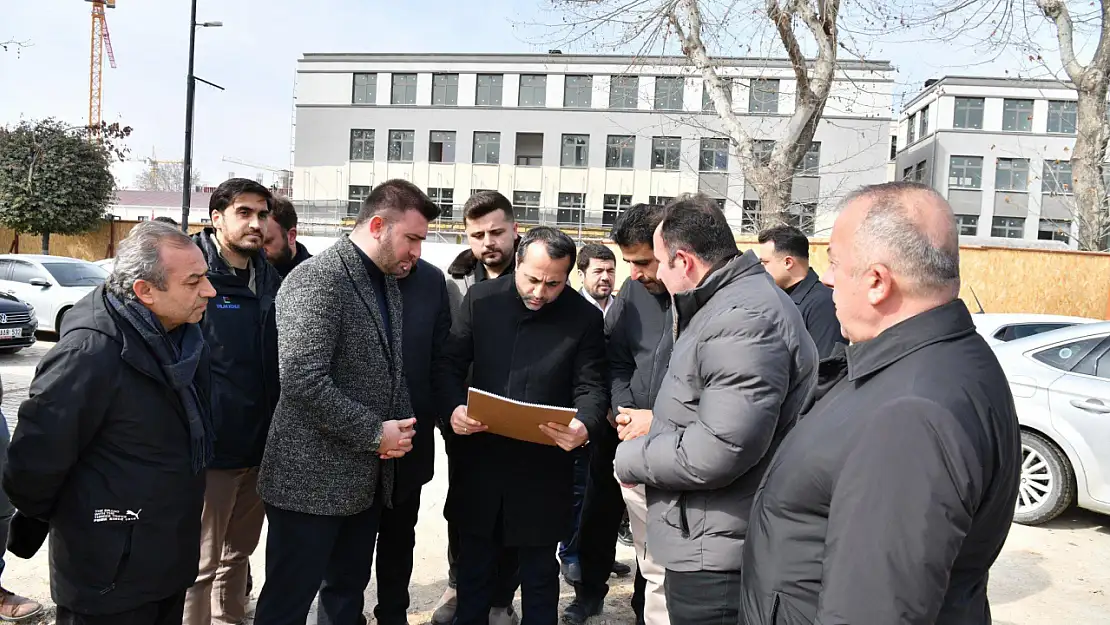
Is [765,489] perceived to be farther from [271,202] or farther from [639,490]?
[271,202]

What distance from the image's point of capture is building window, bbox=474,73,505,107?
4575 cm

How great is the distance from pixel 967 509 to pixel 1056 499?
5.71 meters

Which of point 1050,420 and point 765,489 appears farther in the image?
point 1050,420

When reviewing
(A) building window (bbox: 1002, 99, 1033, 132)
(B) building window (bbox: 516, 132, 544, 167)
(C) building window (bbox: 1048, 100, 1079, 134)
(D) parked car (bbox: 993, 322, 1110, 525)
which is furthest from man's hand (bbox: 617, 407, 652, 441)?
(A) building window (bbox: 1002, 99, 1033, 132)

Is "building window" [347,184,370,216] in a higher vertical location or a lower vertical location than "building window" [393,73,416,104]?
lower

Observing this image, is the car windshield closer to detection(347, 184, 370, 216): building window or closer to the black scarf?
the black scarf

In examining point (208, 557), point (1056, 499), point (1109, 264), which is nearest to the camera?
point (208, 557)

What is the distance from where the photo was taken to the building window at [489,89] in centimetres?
4575

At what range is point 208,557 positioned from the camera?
3529 millimetres

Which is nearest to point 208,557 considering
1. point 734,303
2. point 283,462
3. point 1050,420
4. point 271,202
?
point 283,462

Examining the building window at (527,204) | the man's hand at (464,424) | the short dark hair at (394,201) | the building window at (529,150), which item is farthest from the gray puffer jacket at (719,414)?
the building window at (529,150)

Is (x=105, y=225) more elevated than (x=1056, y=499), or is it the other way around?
(x=105, y=225)

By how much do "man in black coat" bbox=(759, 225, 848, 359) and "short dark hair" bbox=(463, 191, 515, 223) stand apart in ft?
6.03

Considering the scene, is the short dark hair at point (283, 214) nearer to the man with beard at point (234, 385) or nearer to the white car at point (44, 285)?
the man with beard at point (234, 385)
